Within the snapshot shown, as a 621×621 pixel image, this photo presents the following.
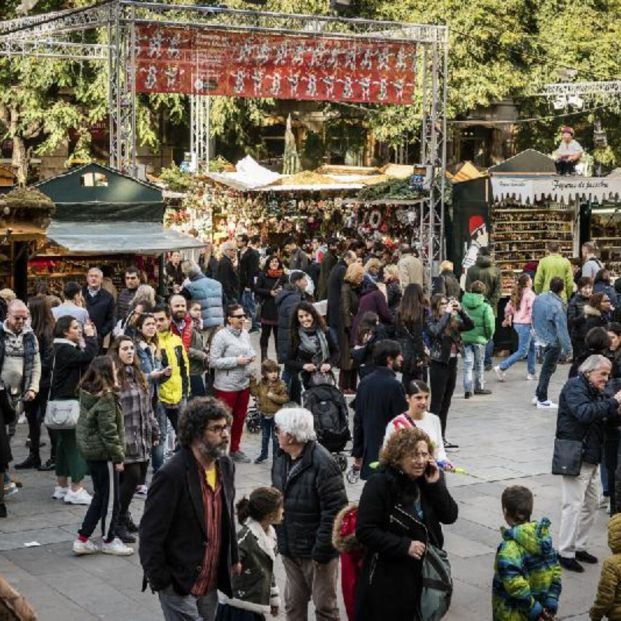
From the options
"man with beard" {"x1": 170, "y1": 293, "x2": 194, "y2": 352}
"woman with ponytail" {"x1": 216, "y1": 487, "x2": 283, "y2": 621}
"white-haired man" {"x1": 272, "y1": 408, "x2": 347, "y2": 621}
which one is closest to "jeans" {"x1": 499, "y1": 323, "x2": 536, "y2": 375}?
"man with beard" {"x1": 170, "y1": 293, "x2": 194, "y2": 352}

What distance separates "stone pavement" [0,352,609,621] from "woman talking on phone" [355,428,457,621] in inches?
85.8

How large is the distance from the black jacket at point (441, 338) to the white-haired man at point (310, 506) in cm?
601

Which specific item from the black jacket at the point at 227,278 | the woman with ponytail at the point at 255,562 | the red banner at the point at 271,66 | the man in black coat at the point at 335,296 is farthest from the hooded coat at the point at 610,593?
the red banner at the point at 271,66

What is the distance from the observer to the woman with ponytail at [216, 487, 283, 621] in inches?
266

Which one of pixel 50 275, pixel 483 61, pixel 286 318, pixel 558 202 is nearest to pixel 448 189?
pixel 558 202

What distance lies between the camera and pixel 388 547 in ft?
21.0

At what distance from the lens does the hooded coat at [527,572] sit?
22.9ft

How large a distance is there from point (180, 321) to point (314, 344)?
133cm

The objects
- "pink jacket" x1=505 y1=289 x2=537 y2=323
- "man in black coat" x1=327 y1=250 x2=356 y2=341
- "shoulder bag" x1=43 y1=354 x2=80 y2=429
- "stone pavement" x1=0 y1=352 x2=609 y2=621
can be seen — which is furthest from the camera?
"pink jacket" x1=505 y1=289 x2=537 y2=323

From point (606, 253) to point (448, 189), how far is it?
3.70 meters

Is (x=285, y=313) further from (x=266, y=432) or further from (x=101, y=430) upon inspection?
(x=101, y=430)

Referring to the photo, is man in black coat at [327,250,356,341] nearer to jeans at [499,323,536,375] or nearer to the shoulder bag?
jeans at [499,323,536,375]

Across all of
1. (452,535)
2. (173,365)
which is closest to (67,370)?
(173,365)

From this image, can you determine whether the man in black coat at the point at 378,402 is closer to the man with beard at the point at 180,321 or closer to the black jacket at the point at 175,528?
the man with beard at the point at 180,321
